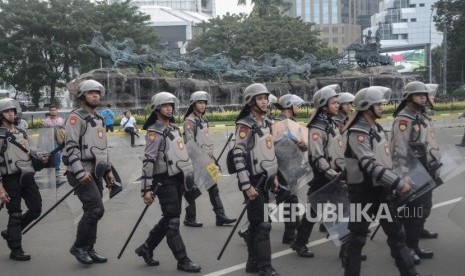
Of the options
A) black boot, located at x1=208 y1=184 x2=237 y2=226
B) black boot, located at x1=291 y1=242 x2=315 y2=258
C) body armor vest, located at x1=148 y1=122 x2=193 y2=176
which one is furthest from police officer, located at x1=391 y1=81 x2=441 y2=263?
black boot, located at x1=208 y1=184 x2=237 y2=226

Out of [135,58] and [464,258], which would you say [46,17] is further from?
[464,258]

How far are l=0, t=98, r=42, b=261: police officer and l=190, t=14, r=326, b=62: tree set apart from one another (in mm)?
45902

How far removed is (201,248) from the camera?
7.62 m

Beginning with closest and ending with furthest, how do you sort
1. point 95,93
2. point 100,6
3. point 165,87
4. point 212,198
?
point 95,93
point 212,198
point 165,87
point 100,6

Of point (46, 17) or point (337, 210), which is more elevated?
point (46, 17)

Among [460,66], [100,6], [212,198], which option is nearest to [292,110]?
[212,198]

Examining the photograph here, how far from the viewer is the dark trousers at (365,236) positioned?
18.3ft

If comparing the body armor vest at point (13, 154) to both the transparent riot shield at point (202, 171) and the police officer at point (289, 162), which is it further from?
the police officer at point (289, 162)

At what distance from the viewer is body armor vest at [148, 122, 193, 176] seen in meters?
6.54

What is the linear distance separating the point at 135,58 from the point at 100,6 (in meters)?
13.3

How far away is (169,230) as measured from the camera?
6484 millimetres

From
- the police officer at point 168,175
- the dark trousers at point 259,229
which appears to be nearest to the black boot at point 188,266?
the police officer at point 168,175

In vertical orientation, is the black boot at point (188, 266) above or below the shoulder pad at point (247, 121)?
below

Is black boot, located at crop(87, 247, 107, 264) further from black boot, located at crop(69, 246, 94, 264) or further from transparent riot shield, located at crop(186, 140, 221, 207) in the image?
transparent riot shield, located at crop(186, 140, 221, 207)
